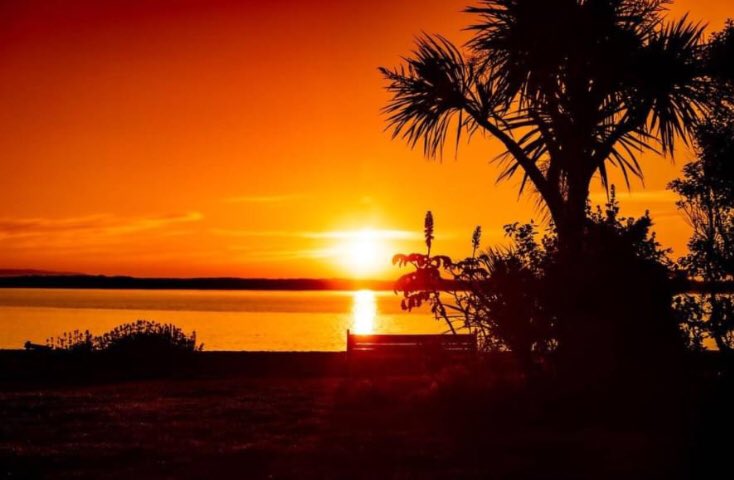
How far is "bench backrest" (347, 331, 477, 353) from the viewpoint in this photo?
57.5ft

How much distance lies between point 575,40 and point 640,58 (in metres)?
1.14

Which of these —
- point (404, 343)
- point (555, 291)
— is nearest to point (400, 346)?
point (404, 343)

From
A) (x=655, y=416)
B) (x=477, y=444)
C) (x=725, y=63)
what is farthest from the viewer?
(x=725, y=63)

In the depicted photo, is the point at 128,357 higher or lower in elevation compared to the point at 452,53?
lower

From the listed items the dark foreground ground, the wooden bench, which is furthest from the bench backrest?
the dark foreground ground

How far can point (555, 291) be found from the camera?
13.7m

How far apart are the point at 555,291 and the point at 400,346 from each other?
6.40m

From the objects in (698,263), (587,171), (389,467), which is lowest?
(389,467)

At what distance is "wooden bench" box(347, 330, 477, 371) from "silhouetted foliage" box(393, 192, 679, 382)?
2033 millimetres

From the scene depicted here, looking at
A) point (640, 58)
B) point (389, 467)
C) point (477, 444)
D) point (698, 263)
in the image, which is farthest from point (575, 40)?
point (389, 467)

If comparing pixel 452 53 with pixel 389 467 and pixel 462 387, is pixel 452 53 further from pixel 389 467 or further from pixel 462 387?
pixel 389 467

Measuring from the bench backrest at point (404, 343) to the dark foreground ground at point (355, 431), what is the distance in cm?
95

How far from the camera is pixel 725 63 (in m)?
15.7

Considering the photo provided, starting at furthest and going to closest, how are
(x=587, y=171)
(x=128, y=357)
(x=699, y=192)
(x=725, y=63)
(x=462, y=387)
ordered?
(x=128, y=357) < (x=699, y=192) < (x=725, y=63) < (x=587, y=171) < (x=462, y=387)
